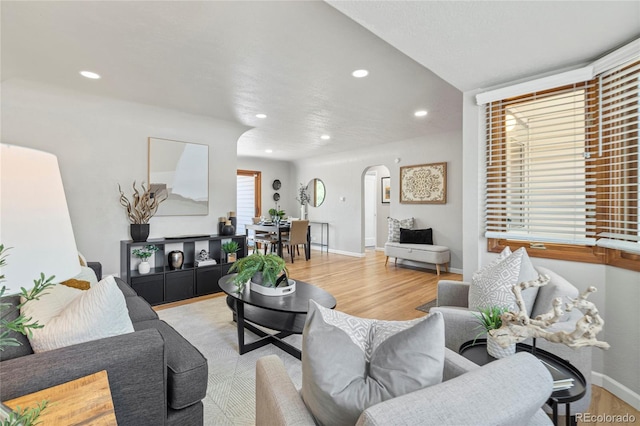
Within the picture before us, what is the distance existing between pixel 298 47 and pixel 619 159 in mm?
2453

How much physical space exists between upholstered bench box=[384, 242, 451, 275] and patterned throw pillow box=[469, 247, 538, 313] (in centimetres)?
342

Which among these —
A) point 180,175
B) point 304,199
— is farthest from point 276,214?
point 180,175

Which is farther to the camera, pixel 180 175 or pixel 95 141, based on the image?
pixel 180 175

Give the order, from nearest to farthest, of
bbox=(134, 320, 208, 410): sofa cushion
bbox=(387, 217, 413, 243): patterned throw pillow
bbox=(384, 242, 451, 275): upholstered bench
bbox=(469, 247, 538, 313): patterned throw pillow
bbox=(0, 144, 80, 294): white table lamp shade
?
1. bbox=(0, 144, 80, 294): white table lamp shade
2. bbox=(134, 320, 208, 410): sofa cushion
3. bbox=(469, 247, 538, 313): patterned throw pillow
4. bbox=(384, 242, 451, 275): upholstered bench
5. bbox=(387, 217, 413, 243): patterned throw pillow

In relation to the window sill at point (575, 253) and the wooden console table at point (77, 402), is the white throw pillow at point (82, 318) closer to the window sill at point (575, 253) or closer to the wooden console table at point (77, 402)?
the wooden console table at point (77, 402)

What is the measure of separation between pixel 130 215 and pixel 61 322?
292cm

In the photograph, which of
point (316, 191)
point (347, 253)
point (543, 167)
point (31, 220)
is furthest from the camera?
point (316, 191)

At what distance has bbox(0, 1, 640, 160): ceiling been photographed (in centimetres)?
172

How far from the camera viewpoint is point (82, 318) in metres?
1.31

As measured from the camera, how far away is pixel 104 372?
1142 millimetres

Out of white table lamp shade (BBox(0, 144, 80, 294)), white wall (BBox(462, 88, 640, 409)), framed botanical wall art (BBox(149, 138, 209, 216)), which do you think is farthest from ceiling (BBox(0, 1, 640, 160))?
white table lamp shade (BBox(0, 144, 80, 294))

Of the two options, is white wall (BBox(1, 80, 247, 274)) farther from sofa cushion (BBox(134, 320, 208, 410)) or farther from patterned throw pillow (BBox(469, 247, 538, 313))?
patterned throw pillow (BBox(469, 247, 538, 313))

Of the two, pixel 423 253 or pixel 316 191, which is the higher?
pixel 316 191

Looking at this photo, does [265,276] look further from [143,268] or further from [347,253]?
[347,253]
